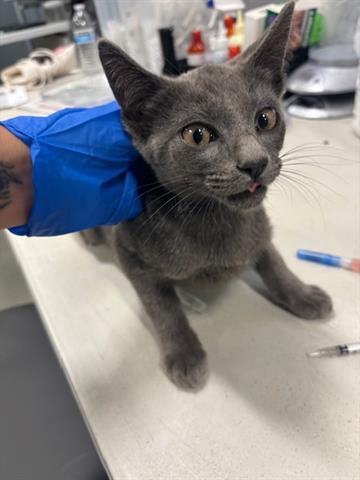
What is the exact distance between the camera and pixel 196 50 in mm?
1255

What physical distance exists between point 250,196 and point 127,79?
220 millimetres

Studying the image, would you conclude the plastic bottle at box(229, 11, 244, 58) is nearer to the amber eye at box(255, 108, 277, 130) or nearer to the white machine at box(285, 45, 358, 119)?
the white machine at box(285, 45, 358, 119)

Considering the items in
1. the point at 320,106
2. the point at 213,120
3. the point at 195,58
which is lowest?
the point at 320,106

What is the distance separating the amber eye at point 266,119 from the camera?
0.53 m

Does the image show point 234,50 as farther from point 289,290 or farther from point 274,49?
point 289,290

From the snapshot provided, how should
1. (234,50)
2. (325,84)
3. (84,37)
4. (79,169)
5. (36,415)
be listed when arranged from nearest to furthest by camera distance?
1. (79,169)
2. (36,415)
3. (325,84)
4. (234,50)
5. (84,37)

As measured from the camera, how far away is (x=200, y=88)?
528mm

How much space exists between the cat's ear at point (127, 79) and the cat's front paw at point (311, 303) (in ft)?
1.28

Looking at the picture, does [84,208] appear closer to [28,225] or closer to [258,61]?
[28,225]

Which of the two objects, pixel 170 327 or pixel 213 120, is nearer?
pixel 213 120

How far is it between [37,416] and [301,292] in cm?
51

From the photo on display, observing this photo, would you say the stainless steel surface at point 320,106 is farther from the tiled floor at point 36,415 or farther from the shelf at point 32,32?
the shelf at point 32,32

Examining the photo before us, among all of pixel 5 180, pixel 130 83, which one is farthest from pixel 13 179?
pixel 130 83

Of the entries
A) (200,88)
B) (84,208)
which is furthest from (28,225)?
(200,88)
